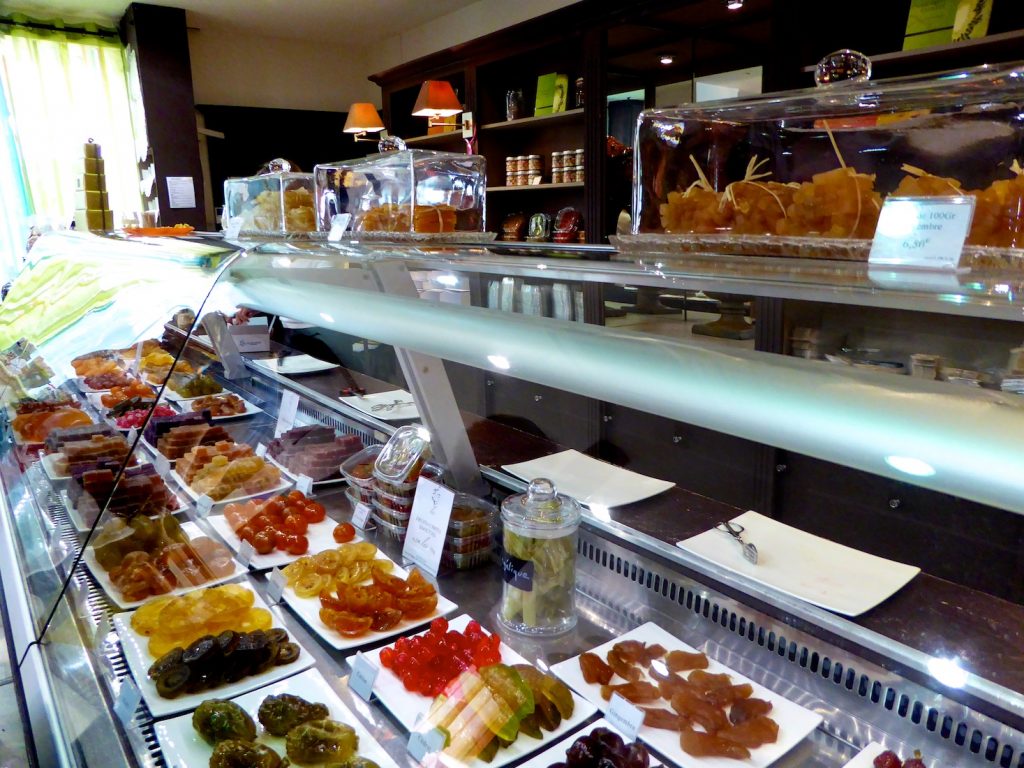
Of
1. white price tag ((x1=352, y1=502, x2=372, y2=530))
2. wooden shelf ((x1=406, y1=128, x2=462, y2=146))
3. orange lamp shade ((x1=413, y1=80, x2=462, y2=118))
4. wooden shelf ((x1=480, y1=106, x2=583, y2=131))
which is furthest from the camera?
wooden shelf ((x1=406, y1=128, x2=462, y2=146))

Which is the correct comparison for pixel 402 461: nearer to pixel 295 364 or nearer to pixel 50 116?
pixel 295 364

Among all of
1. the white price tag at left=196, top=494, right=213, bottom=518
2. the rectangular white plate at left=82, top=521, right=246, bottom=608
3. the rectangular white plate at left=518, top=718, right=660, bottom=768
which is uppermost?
the rectangular white plate at left=518, top=718, right=660, bottom=768

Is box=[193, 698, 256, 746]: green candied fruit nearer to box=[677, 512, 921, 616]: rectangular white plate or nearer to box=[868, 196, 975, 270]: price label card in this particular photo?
box=[677, 512, 921, 616]: rectangular white plate

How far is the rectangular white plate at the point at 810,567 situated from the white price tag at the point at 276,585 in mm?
768

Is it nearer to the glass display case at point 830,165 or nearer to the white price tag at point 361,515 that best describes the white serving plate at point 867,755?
the glass display case at point 830,165

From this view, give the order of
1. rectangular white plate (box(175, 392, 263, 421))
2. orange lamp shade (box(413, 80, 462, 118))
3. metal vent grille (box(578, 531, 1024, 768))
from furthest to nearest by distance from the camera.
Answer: orange lamp shade (box(413, 80, 462, 118))
rectangular white plate (box(175, 392, 263, 421))
metal vent grille (box(578, 531, 1024, 768))

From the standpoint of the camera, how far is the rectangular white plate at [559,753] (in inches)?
39.1

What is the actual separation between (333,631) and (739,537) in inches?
28.4

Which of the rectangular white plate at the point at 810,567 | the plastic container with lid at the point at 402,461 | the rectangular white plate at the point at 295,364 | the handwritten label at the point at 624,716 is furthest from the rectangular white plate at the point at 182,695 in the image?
the rectangular white plate at the point at 295,364

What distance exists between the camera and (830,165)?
3.65 ft

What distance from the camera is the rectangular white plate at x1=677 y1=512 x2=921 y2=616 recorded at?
1.09 m

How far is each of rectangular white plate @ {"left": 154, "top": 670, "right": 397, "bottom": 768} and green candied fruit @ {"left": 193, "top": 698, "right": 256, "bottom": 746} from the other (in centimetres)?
1

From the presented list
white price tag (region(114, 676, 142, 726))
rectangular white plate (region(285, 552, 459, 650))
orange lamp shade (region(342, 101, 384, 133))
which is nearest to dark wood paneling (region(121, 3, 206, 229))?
orange lamp shade (region(342, 101, 384, 133))

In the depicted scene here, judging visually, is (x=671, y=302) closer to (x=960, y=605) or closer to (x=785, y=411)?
(x=785, y=411)
